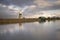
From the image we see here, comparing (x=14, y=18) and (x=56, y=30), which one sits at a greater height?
(x=14, y=18)

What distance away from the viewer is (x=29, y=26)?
2352mm

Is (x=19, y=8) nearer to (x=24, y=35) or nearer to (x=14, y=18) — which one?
(x=14, y=18)

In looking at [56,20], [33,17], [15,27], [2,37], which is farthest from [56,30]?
[2,37]

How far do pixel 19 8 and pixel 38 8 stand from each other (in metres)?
0.30

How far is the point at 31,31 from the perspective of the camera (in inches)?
90.4

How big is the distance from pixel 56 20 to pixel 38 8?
0.35 meters

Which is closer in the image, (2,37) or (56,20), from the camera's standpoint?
(2,37)

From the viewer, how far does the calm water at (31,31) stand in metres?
2.18

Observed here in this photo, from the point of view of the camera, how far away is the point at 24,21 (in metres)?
2.41

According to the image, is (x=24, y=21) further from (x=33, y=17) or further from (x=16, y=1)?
(x=16, y=1)

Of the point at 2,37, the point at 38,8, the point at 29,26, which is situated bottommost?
the point at 2,37

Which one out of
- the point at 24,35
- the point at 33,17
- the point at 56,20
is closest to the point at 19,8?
the point at 33,17

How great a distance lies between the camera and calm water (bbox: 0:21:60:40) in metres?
2.18

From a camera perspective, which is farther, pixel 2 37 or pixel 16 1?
pixel 16 1
